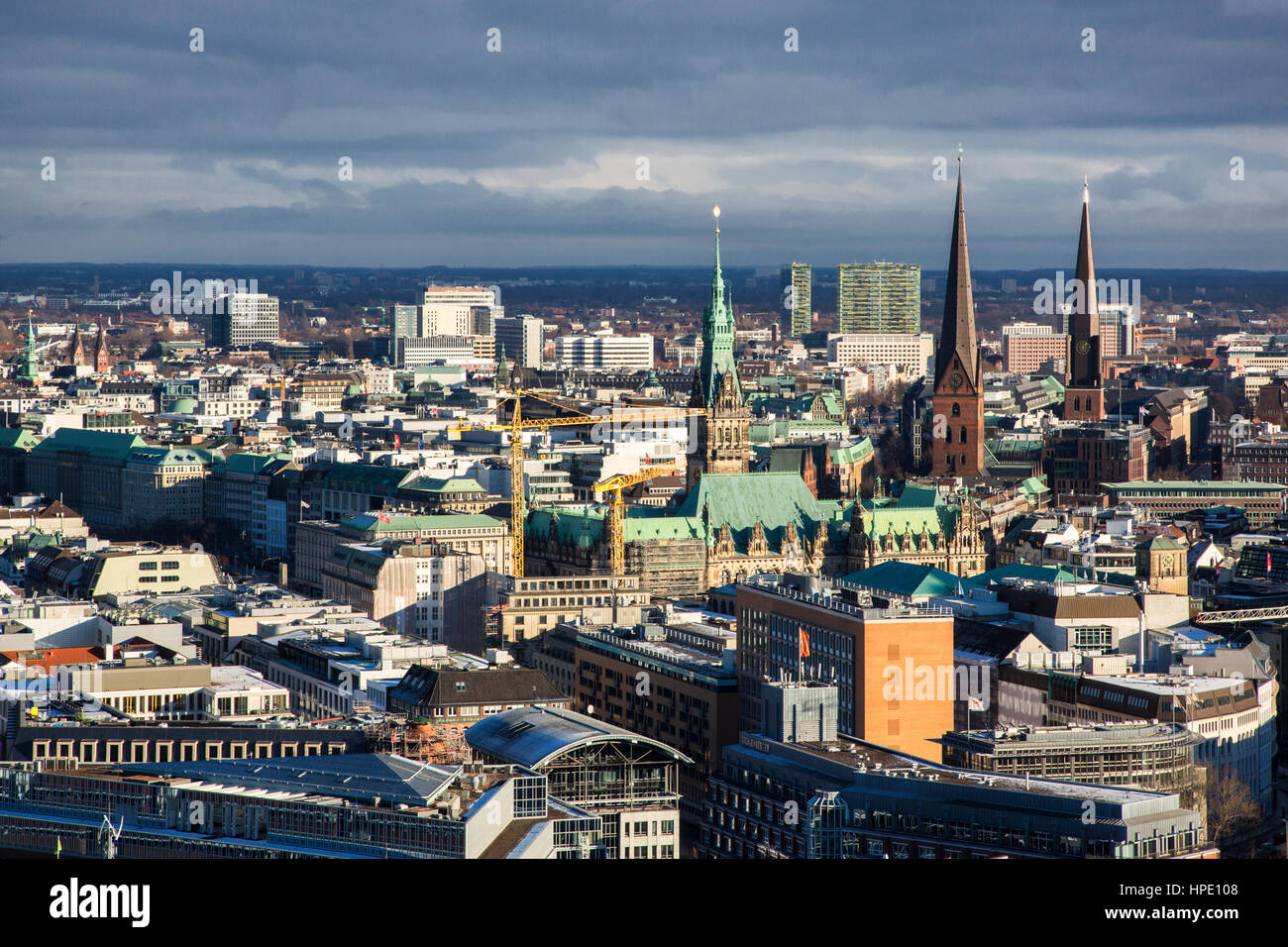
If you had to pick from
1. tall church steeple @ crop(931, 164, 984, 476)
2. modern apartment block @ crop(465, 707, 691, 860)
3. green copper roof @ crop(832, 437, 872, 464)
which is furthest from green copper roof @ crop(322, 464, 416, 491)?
modern apartment block @ crop(465, 707, 691, 860)

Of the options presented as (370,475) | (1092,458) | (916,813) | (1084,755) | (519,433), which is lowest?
(1084,755)

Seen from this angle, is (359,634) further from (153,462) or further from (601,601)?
(153,462)

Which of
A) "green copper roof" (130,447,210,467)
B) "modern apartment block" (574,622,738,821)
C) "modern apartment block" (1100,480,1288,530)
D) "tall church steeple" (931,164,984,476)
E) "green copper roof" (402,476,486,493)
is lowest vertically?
"modern apartment block" (574,622,738,821)

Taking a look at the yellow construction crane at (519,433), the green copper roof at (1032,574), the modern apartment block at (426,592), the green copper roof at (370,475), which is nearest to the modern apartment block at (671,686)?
the green copper roof at (1032,574)

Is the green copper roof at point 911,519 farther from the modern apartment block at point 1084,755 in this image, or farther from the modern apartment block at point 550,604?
the modern apartment block at point 1084,755

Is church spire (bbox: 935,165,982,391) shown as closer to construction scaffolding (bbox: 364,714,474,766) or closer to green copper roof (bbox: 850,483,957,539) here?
green copper roof (bbox: 850,483,957,539)

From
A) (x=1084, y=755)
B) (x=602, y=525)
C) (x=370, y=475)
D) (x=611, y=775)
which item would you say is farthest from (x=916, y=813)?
(x=370, y=475)

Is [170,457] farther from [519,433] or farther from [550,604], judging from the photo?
[550,604]
